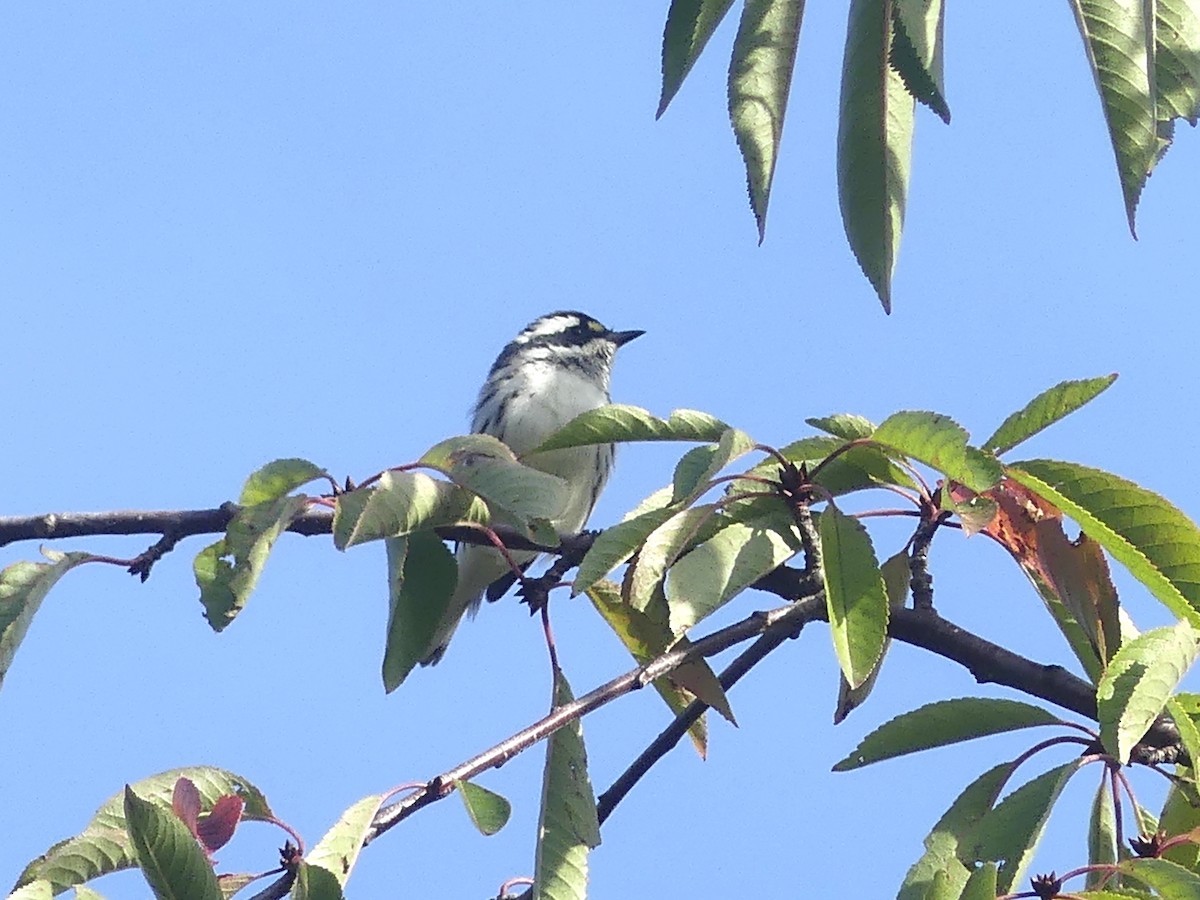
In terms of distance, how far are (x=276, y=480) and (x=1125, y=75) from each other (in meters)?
1.20

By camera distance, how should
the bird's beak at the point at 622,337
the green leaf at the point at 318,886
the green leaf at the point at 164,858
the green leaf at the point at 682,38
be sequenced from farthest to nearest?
the bird's beak at the point at 622,337, the green leaf at the point at 682,38, the green leaf at the point at 318,886, the green leaf at the point at 164,858

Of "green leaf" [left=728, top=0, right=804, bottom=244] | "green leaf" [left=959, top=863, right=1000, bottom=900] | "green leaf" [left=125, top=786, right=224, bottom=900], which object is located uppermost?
"green leaf" [left=728, top=0, right=804, bottom=244]

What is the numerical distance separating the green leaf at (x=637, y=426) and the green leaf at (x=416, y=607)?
0.25 metres

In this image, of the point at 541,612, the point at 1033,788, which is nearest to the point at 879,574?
the point at 1033,788

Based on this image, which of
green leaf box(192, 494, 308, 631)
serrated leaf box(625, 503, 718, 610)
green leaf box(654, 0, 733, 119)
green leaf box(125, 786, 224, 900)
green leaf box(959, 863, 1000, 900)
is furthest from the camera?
serrated leaf box(625, 503, 718, 610)

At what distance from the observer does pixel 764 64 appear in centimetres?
231

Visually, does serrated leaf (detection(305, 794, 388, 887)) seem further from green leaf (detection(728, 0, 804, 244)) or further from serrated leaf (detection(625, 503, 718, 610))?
green leaf (detection(728, 0, 804, 244))

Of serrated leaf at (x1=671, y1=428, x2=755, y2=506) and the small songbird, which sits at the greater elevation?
the small songbird

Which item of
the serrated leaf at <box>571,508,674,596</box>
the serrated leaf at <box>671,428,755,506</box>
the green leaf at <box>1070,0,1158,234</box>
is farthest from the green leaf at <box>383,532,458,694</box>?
the green leaf at <box>1070,0,1158,234</box>

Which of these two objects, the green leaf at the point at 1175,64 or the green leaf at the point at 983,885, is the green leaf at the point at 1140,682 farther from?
the green leaf at the point at 1175,64

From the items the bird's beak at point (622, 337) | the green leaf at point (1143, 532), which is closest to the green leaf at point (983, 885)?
the green leaf at point (1143, 532)

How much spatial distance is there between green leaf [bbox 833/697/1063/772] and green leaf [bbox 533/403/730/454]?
19.8 inches

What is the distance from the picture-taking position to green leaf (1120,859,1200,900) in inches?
79.2

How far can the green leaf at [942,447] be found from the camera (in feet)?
7.06
